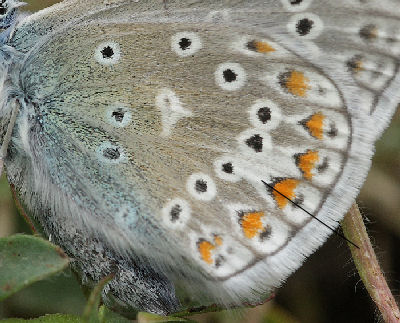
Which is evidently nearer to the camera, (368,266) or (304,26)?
(304,26)

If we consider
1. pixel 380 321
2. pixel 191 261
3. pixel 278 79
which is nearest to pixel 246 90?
pixel 278 79

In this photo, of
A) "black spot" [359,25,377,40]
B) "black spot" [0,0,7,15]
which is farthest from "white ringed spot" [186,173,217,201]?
"black spot" [0,0,7,15]

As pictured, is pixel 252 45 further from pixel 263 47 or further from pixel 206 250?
pixel 206 250

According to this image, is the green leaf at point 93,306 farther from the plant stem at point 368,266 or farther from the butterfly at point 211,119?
the plant stem at point 368,266

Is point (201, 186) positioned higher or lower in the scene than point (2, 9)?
lower

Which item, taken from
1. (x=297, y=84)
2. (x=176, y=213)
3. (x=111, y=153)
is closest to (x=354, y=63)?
(x=297, y=84)

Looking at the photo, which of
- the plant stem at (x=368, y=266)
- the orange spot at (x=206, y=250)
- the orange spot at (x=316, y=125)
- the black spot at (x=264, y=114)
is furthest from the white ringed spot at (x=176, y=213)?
the plant stem at (x=368, y=266)

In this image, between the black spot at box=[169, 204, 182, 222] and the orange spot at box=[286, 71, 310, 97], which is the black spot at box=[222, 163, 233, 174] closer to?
the black spot at box=[169, 204, 182, 222]
